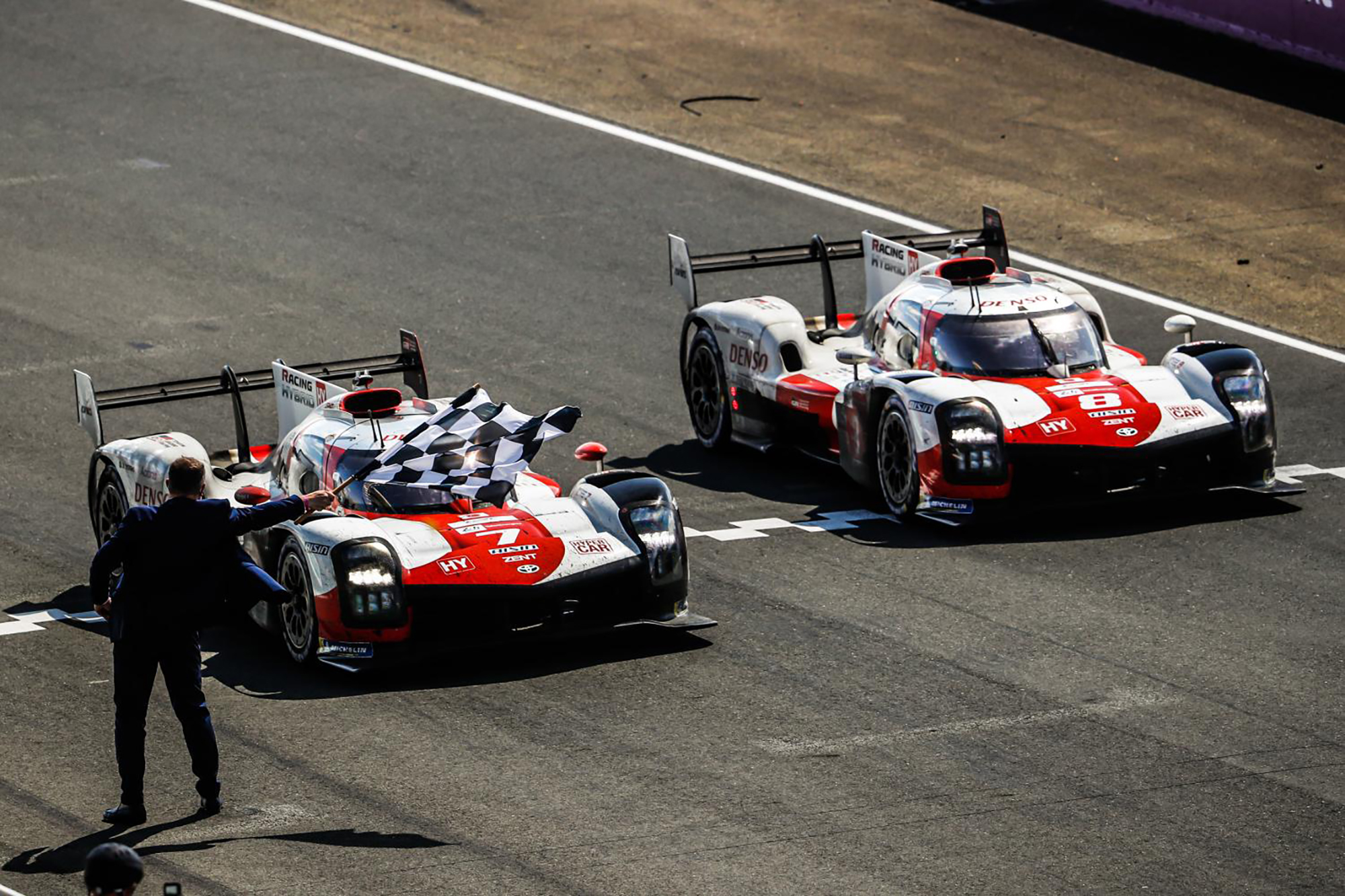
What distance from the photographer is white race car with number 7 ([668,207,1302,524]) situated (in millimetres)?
18312

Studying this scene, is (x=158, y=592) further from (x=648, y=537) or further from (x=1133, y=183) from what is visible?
(x=1133, y=183)

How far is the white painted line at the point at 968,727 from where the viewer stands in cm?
1384

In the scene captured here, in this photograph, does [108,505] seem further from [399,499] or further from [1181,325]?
[1181,325]

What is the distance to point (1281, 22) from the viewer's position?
3231cm

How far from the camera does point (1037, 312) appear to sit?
1977 cm

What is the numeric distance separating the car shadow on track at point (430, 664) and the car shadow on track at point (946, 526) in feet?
9.22

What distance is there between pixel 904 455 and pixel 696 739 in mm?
5307

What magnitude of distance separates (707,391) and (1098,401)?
4.25m

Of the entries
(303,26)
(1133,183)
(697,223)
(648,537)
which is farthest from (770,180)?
(648,537)

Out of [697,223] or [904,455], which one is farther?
[697,223]

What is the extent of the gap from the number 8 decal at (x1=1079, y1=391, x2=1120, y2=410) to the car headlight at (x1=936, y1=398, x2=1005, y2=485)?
770 mm

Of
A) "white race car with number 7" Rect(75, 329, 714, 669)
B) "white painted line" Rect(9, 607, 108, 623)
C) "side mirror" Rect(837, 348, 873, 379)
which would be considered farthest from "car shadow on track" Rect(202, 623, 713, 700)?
"side mirror" Rect(837, 348, 873, 379)

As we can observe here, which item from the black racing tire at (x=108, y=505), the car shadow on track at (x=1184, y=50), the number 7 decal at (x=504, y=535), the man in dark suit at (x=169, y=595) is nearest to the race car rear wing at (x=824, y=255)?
the black racing tire at (x=108, y=505)

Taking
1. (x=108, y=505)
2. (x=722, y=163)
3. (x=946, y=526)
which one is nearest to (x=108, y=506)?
(x=108, y=505)
